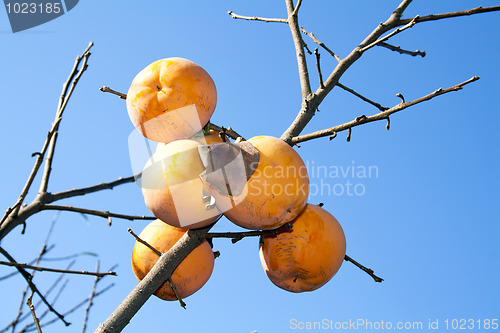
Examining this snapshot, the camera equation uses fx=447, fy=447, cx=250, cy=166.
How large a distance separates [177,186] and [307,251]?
2.58 ft

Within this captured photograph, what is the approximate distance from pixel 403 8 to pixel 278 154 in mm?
1461

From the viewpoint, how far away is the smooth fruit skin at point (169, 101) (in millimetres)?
2092

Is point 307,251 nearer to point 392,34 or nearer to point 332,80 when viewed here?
point 332,80

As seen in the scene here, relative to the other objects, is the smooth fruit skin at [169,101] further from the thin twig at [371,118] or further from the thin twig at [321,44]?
the thin twig at [321,44]

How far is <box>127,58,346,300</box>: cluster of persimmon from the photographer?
5.78ft

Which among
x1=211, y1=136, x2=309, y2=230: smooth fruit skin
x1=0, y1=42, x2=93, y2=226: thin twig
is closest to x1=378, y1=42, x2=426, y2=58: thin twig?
x1=211, y1=136, x2=309, y2=230: smooth fruit skin

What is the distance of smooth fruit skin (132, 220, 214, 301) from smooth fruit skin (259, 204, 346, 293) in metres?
0.31

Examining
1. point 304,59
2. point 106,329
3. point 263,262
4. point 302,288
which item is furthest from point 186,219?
point 304,59

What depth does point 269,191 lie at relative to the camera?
1753mm

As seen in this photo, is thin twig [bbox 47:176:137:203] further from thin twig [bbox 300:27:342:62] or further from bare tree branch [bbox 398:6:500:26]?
bare tree branch [bbox 398:6:500:26]

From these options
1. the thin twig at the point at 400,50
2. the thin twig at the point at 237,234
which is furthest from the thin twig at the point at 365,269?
the thin twig at the point at 400,50

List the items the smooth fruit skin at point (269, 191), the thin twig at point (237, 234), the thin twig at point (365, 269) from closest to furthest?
the smooth fruit skin at point (269, 191) < the thin twig at point (237, 234) < the thin twig at point (365, 269)

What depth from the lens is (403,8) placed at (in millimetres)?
2656

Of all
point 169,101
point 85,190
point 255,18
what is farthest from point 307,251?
point 255,18
